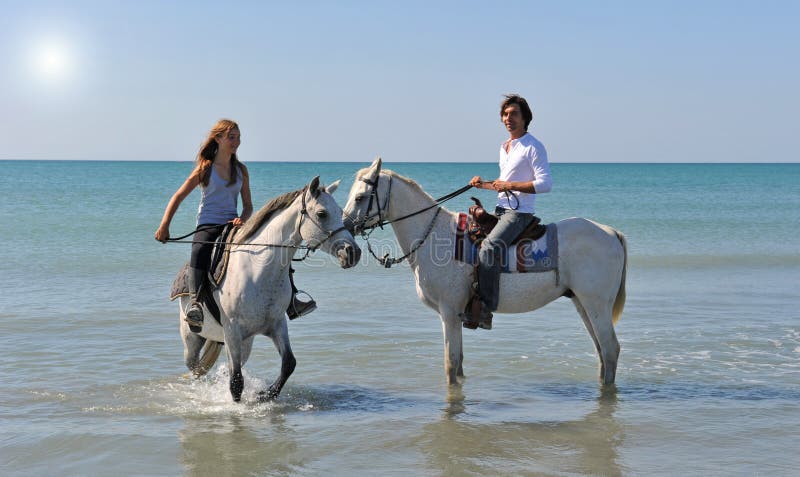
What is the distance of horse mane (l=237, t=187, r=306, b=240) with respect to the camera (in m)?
6.48

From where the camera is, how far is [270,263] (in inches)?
250

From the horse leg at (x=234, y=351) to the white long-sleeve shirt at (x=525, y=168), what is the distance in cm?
257

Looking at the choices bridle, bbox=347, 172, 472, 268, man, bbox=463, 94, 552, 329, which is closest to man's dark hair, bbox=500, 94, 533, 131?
man, bbox=463, 94, 552, 329

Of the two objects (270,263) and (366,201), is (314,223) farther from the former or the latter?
(366,201)

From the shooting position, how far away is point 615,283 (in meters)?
7.47

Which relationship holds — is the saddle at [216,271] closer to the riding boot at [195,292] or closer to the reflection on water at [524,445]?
the riding boot at [195,292]

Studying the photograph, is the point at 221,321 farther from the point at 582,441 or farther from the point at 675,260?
the point at 675,260

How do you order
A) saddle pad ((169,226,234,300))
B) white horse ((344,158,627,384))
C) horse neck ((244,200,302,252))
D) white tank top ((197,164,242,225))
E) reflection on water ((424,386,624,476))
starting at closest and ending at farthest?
1. reflection on water ((424,386,624,476))
2. horse neck ((244,200,302,252))
3. saddle pad ((169,226,234,300))
4. white tank top ((197,164,242,225))
5. white horse ((344,158,627,384))

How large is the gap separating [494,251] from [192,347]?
2.95 metres

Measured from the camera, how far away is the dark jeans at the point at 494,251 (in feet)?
Answer: 23.5

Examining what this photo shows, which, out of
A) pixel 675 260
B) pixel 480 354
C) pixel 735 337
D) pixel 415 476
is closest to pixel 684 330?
pixel 735 337

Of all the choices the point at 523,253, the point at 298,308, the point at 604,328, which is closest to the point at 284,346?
the point at 298,308

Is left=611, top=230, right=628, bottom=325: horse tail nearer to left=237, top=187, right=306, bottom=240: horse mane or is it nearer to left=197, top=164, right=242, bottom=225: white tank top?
left=237, top=187, right=306, bottom=240: horse mane

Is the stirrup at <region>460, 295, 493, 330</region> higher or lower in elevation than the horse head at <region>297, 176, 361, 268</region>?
lower
